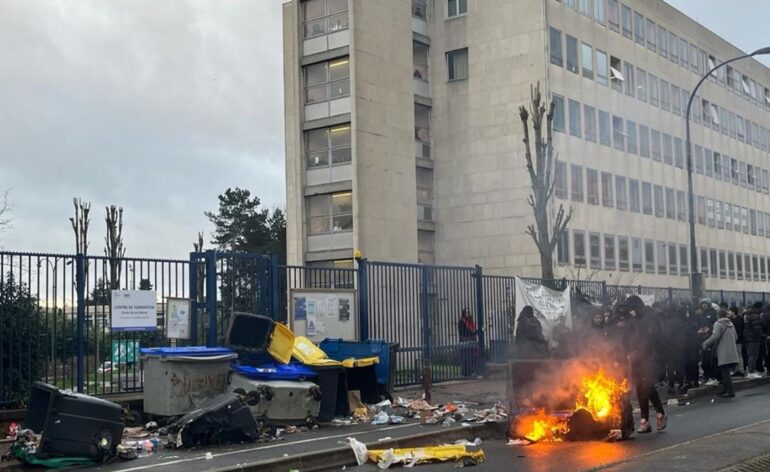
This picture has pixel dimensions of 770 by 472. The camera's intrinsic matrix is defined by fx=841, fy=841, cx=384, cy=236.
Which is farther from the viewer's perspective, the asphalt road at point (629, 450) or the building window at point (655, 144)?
the building window at point (655, 144)

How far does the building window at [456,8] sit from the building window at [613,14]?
329 inches

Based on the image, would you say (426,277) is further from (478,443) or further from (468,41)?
(468,41)

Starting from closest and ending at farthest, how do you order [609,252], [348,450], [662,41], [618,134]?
1. [348,450]
2. [609,252]
3. [618,134]
4. [662,41]

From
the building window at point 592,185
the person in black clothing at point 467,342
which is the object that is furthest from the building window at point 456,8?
the person in black clothing at point 467,342

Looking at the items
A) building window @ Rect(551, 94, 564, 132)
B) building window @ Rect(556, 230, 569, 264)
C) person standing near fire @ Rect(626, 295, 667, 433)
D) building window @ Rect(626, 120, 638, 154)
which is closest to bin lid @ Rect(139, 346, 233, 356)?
person standing near fire @ Rect(626, 295, 667, 433)

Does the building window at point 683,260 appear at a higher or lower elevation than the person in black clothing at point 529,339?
higher

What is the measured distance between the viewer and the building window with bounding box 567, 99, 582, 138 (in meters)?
41.2

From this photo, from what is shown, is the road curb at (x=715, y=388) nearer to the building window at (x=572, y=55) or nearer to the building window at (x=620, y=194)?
the building window at (x=572, y=55)

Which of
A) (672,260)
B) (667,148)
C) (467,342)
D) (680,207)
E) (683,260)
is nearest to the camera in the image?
(467,342)

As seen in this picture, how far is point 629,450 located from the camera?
10.3 m

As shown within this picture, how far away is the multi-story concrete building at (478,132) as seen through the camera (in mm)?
37812

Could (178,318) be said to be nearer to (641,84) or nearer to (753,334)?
(753,334)

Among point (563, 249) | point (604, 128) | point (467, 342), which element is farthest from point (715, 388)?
point (604, 128)

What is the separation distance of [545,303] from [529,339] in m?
5.70
